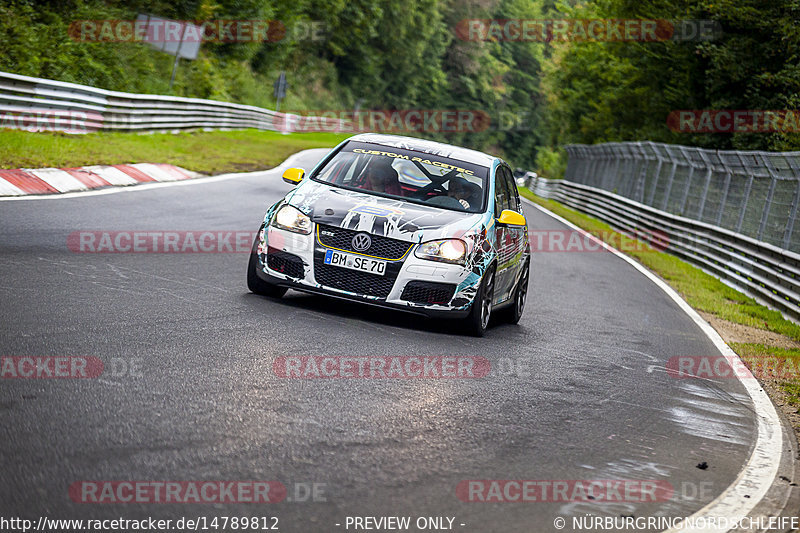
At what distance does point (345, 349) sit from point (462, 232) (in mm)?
1838

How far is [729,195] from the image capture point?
65.8 feet

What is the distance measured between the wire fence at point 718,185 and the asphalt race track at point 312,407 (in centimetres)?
630

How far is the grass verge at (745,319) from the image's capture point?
933 centimetres

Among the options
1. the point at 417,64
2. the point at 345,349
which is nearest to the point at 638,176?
the point at 345,349

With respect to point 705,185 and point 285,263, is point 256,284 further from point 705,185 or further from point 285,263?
point 705,185

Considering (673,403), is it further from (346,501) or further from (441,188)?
(346,501)

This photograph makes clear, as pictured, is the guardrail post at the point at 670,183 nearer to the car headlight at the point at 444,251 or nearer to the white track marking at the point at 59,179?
the white track marking at the point at 59,179

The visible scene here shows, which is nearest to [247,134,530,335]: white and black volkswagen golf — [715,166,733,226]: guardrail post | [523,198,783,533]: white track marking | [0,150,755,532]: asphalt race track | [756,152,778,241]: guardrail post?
[0,150,755,532]: asphalt race track

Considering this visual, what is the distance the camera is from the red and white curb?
1377cm

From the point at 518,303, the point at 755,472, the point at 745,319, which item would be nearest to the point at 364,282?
the point at 518,303

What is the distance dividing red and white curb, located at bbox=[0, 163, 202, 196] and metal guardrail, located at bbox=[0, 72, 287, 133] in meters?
2.98

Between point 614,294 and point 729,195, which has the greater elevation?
point 729,195

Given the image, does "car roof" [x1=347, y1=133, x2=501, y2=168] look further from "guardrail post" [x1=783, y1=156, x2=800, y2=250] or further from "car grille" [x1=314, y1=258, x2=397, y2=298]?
"guardrail post" [x1=783, y1=156, x2=800, y2=250]

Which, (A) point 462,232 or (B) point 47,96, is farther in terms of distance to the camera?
(B) point 47,96
